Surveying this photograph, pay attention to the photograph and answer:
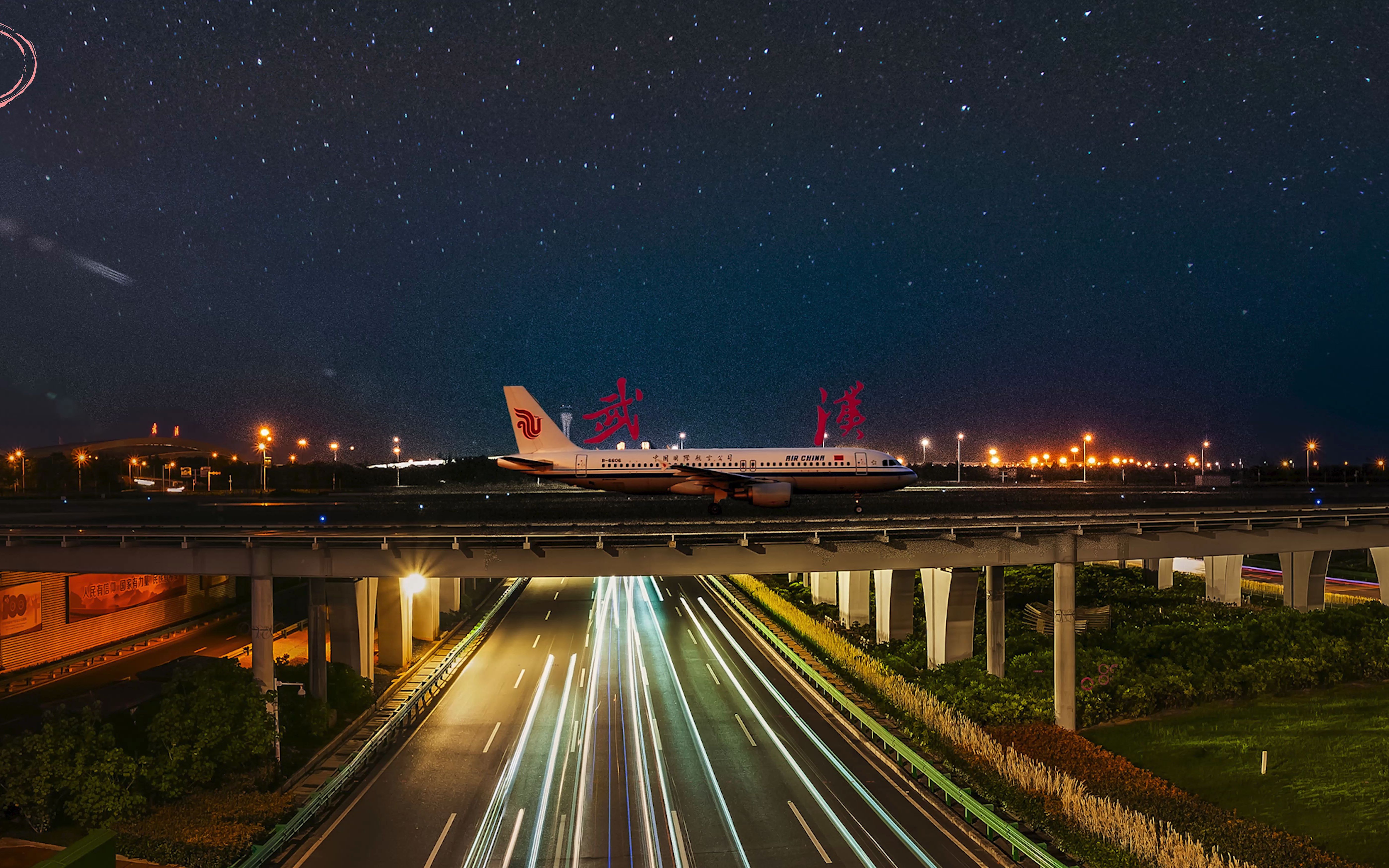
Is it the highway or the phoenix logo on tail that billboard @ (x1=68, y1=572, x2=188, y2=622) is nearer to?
the phoenix logo on tail

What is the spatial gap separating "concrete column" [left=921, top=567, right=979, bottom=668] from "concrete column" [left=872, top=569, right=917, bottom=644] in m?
4.32

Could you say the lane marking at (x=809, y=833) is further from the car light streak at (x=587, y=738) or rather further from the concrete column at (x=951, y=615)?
the concrete column at (x=951, y=615)

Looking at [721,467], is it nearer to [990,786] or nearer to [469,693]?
[469,693]

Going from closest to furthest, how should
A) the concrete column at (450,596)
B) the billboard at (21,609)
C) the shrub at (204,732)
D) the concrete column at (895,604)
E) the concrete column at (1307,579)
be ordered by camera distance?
the shrub at (204,732) < the billboard at (21,609) < the concrete column at (895,604) < the concrete column at (1307,579) < the concrete column at (450,596)

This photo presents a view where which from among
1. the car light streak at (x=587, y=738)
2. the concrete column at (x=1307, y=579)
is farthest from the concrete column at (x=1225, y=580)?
the car light streak at (x=587, y=738)

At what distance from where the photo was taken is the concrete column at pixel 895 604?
141 feet

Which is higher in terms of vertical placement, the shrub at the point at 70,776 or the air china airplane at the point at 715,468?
the air china airplane at the point at 715,468

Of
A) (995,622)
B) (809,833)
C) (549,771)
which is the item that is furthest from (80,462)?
(809,833)

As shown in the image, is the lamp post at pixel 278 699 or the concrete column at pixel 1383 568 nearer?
the lamp post at pixel 278 699

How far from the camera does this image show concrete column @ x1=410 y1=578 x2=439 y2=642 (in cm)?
4469

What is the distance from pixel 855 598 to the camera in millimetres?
49656

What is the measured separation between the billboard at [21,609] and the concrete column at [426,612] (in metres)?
20.9

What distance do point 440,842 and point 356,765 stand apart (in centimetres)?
631

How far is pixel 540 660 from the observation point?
3962cm
